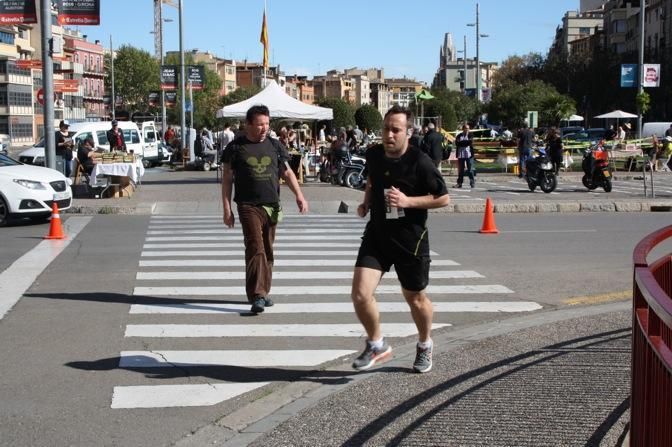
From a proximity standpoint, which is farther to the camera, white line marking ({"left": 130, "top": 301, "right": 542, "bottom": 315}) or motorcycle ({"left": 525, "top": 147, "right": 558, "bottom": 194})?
motorcycle ({"left": 525, "top": 147, "right": 558, "bottom": 194})

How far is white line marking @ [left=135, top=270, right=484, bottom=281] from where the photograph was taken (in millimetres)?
11383

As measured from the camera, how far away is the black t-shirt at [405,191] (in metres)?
6.64

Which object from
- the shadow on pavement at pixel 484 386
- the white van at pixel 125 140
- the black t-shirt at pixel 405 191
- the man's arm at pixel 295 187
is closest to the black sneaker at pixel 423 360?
the shadow on pavement at pixel 484 386

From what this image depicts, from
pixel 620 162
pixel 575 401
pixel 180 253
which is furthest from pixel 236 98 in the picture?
pixel 575 401

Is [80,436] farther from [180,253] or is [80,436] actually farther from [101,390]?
[180,253]

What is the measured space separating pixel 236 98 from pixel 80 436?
425ft

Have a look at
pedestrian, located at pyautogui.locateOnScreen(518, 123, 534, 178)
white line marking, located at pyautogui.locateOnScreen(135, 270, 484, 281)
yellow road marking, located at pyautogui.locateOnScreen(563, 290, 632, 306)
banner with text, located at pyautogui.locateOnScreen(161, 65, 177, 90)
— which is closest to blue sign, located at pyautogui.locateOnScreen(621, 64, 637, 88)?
pedestrian, located at pyautogui.locateOnScreen(518, 123, 534, 178)

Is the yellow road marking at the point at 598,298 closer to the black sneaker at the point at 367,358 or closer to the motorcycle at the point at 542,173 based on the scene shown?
the black sneaker at the point at 367,358

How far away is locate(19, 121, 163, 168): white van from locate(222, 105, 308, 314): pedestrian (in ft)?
77.3

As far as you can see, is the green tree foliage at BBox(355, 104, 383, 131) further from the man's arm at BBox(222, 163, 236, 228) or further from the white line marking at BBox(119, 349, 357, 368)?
the white line marking at BBox(119, 349, 357, 368)

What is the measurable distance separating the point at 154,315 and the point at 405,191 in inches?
137

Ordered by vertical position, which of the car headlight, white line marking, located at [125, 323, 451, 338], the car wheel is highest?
the car headlight

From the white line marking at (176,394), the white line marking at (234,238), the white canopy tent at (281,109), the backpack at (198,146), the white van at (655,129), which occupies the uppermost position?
the white canopy tent at (281,109)

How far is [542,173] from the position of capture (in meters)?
25.6
